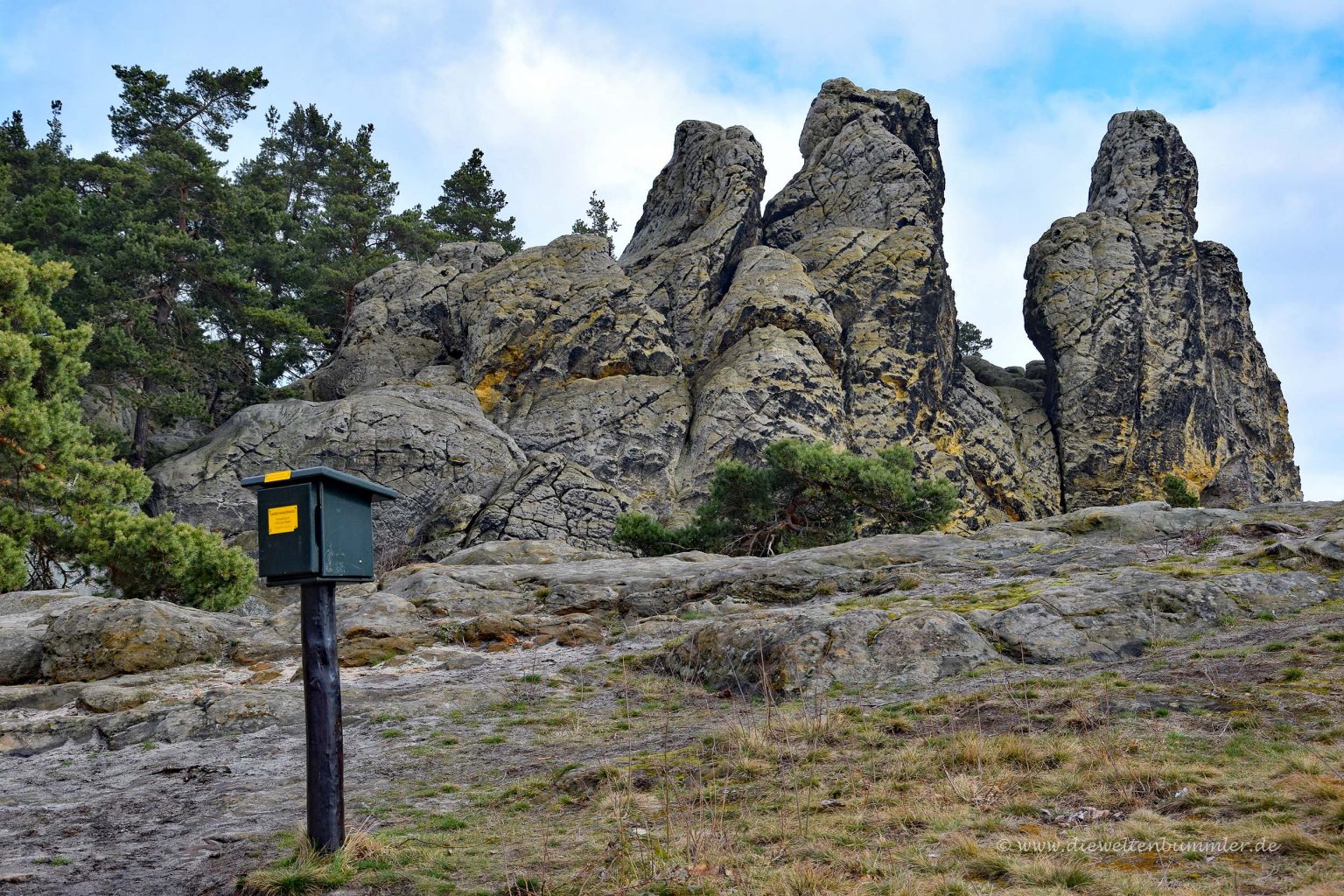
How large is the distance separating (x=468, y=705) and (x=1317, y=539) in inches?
519

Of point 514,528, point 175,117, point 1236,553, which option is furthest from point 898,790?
point 175,117

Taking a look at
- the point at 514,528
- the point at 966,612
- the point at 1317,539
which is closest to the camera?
the point at 966,612

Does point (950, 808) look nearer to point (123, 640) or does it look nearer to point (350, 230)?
point (123, 640)

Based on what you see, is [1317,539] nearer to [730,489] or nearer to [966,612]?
[966,612]

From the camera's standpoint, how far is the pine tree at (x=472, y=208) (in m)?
58.7

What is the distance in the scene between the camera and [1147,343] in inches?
2007

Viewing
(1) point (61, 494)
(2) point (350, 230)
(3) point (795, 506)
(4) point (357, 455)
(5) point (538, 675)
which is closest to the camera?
(5) point (538, 675)

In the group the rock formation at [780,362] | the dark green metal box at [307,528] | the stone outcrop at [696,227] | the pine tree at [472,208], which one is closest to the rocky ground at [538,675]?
the dark green metal box at [307,528]

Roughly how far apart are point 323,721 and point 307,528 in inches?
51.9

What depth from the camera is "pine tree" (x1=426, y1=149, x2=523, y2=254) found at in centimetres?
5872

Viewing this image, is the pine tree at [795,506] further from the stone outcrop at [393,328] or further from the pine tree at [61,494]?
the stone outcrop at [393,328]

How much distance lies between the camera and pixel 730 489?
28.6 meters

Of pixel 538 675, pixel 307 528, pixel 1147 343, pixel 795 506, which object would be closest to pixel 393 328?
pixel 795 506

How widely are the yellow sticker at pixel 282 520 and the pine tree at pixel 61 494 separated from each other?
52.5 feet
